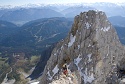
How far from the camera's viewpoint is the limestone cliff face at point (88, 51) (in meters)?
50.4

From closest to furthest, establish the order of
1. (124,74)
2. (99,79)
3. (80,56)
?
(124,74) < (99,79) < (80,56)

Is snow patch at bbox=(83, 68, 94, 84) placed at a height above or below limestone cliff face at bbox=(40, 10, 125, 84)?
below

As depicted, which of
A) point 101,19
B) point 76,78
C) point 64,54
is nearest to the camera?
point 76,78

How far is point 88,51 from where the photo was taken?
177 ft

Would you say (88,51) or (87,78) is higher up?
(88,51)

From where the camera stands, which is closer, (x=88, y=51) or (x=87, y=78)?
(x=87, y=78)

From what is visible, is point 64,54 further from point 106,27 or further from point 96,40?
point 106,27

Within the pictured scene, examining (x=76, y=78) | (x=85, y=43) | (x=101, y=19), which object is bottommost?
(x=76, y=78)

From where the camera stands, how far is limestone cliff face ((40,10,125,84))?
50.4 metres

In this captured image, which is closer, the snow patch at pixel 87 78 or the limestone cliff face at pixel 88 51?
the snow patch at pixel 87 78

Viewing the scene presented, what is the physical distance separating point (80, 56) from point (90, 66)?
3.68 m

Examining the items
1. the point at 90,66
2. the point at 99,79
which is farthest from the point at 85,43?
the point at 99,79

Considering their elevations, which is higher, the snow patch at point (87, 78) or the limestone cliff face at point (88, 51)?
the limestone cliff face at point (88, 51)

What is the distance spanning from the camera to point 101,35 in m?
58.4
